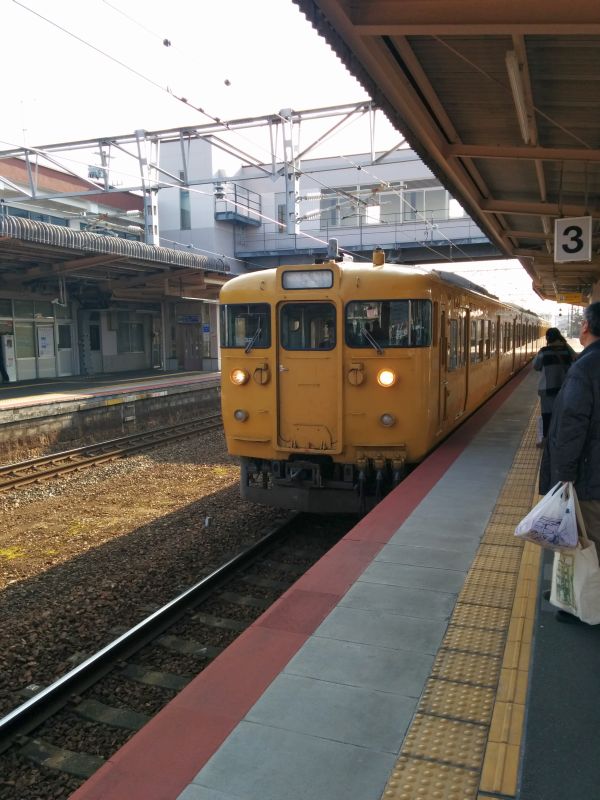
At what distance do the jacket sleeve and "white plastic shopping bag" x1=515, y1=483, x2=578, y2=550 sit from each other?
0.09 metres

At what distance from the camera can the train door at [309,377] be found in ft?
22.9

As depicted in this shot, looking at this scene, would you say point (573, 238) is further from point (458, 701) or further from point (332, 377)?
point (458, 701)

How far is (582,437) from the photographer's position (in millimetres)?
3367

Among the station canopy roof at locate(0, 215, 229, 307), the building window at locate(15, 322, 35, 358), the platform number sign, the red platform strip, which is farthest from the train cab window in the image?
the building window at locate(15, 322, 35, 358)

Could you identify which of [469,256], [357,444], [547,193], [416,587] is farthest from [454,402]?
[469,256]

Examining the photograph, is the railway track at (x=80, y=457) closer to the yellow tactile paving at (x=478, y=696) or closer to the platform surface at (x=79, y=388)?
the platform surface at (x=79, y=388)

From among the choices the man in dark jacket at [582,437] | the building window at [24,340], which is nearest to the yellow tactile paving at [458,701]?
the man in dark jacket at [582,437]

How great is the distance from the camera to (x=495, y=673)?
10.4 ft

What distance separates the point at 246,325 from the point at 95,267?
1399 cm

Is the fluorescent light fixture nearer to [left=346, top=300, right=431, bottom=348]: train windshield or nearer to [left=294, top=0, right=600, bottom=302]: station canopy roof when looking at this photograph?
[left=294, top=0, right=600, bottom=302]: station canopy roof

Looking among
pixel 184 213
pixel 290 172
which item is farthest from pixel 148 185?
pixel 184 213

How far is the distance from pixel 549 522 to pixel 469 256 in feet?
91.0

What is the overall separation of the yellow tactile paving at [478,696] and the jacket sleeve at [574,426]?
0.93 meters

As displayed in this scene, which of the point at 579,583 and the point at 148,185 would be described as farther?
the point at 148,185
